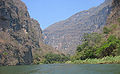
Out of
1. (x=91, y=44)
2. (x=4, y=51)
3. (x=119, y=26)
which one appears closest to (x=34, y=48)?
(x=4, y=51)

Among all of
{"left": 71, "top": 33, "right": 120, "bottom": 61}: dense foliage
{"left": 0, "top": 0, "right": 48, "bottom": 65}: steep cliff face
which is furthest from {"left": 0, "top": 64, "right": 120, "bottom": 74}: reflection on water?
{"left": 0, "top": 0, "right": 48, "bottom": 65}: steep cliff face

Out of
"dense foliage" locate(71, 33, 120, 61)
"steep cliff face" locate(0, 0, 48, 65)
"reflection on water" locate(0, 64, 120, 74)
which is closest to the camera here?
"reflection on water" locate(0, 64, 120, 74)

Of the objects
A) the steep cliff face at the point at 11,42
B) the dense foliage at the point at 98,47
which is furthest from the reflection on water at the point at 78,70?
the steep cliff face at the point at 11,42

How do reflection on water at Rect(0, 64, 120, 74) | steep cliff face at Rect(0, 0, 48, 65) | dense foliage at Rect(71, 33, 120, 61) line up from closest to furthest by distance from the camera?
reflection on water at Rect(0, 64, 120, 74) < dense foliage at Rect(71, 33, 120, 61) < steep cliff face at Rect(0, 0, 48, 65)

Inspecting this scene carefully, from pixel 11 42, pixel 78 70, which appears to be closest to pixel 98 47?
pixel 78 70

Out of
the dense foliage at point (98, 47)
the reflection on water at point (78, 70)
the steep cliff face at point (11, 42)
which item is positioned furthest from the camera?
the steep cliff face at point (11, 42)

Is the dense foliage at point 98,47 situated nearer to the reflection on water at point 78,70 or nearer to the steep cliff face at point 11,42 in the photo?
the reflection on water at point 78,70

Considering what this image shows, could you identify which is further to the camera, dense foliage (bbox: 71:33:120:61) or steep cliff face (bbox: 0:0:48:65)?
steep cliff face (bbox: 0:0:48:65)

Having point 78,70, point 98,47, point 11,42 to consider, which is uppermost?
point 11,42

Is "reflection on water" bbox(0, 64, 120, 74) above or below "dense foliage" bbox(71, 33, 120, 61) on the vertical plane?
below

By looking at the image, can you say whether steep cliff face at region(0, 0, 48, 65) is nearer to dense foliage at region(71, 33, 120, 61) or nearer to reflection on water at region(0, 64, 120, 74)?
dense foliage at region(71, 33, 120, 61)

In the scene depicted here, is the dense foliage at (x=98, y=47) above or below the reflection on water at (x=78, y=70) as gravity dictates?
above

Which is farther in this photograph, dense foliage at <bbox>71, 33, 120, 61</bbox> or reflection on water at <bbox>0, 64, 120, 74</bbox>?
dense foliage at <bbox>71, 33, 120, 61</bbox>

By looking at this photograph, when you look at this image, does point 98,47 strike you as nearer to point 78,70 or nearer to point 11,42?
point 78,70
